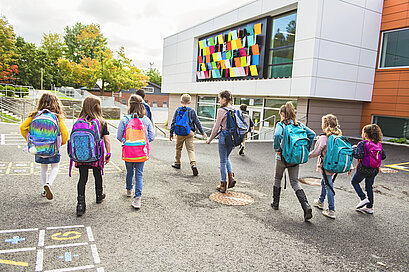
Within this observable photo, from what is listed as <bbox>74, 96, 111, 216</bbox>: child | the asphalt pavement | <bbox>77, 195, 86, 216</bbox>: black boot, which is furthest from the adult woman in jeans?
<bbox>77, 195, 86, 216</bbox>: black boot

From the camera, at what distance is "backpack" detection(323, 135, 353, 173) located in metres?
4.52

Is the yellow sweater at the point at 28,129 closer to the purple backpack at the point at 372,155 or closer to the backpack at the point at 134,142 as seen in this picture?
the backpack at the point at 134,142

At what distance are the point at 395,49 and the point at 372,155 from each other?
13698 mm

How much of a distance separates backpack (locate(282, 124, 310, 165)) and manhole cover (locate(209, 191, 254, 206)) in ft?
3.88

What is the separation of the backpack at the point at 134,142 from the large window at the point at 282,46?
13.0 meters

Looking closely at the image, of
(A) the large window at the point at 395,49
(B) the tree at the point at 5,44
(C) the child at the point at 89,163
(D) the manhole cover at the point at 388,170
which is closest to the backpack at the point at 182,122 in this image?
(C) the child at the point at 89,163

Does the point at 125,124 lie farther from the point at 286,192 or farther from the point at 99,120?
the point at 286,192

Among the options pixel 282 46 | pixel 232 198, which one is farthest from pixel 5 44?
pixel 232 198

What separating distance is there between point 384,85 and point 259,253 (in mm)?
15744

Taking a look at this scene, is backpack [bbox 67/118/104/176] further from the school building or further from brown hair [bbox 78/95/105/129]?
the school building

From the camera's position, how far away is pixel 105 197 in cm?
496

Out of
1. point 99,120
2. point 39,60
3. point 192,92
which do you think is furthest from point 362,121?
point 39,60

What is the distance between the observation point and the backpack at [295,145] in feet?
14.5

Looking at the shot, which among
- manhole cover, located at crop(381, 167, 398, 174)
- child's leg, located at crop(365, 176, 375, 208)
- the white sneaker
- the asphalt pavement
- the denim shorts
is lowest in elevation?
the asphalt pavement
